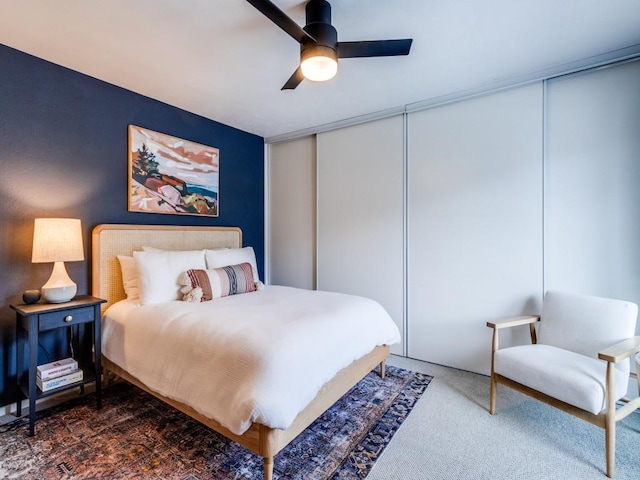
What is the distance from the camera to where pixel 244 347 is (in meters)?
1.67

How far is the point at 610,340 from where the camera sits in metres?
2.08

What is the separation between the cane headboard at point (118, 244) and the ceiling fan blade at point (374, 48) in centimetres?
233

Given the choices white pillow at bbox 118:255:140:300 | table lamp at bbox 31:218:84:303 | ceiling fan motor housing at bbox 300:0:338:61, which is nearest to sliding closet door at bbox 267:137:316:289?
white pillow at bbox 118:255:140:300

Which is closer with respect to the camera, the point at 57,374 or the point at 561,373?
the point at 561,373

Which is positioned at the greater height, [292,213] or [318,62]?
[318,62]

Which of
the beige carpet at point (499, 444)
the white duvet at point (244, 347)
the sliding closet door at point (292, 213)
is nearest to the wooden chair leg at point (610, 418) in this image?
the beige carpet at point (499, 444)

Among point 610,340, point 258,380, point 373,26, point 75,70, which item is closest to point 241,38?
point 373,26

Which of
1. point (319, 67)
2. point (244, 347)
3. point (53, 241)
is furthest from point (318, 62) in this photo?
point (53, 241)

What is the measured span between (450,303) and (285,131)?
2842mm

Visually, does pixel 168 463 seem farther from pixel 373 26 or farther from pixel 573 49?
pixel 573 49

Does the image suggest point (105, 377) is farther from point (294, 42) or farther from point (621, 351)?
point (621, 351)

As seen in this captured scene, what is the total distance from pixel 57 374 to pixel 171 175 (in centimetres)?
194

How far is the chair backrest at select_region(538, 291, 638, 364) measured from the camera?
207 cm

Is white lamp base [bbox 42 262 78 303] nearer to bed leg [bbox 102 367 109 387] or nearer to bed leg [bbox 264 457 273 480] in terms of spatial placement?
bed leg [bbox 102 367 109 387]
